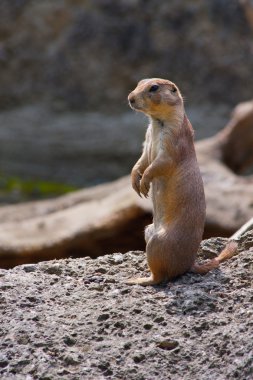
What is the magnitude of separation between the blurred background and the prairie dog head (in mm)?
13754

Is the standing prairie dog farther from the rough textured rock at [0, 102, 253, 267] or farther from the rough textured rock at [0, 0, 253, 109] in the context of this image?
the rough textured rock at [0, 0, 253, 109]

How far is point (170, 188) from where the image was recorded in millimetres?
5469

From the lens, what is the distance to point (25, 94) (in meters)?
21.3

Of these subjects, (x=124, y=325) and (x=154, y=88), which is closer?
(x=124, y=325)

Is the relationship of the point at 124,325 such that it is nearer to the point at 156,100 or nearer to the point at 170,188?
the point at 170,188

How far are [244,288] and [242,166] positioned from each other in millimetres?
7817

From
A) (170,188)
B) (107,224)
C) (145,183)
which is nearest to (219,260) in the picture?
(170,188)

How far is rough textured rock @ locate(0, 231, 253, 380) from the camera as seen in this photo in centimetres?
452

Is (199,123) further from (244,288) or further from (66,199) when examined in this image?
(244,288)

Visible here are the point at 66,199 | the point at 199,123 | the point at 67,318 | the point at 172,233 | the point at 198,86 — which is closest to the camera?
the point at 67,318

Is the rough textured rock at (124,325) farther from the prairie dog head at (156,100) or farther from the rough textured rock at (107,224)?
the rough textured rock at (107,224)

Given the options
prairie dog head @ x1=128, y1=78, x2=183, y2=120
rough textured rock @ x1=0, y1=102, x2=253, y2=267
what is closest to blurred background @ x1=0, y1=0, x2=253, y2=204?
rough textured rock @ x1=0, y1=102, x2=253, y2=267

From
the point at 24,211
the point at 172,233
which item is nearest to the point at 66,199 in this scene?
the point at 24,211

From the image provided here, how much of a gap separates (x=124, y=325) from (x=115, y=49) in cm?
1712
